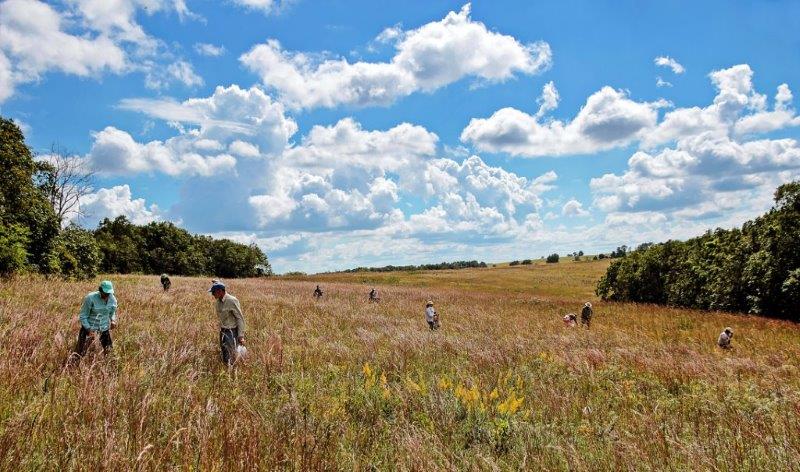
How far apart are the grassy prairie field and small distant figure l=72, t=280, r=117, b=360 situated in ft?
1.45

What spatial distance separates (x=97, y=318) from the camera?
7.72 m

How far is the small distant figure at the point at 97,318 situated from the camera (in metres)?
7.51

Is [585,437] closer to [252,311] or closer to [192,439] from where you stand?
[192,439]

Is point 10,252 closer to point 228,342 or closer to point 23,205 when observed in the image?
point 23,205

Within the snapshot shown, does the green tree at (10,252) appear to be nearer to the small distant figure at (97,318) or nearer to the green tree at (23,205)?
A: the green tree at (23,205)

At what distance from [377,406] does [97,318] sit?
530cm

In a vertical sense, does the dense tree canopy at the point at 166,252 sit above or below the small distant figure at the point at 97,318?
above

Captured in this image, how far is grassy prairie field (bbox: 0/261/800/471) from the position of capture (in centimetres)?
380

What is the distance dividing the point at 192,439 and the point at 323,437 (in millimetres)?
1200

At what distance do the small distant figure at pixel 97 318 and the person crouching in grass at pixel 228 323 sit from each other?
5.58 ft

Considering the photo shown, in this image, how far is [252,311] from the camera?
54.0 ft

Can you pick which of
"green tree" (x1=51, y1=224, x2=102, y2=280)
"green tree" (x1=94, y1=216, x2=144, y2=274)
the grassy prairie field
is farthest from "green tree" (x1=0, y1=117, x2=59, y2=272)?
"green tree" (x1=94, y1=216, x2=144, y2=274)

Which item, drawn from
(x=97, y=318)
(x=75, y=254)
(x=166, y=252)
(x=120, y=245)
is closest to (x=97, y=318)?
(x=97, y=318)

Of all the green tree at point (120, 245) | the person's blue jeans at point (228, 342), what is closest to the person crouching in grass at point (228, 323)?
the person's blue jeans at point (228, 342)
